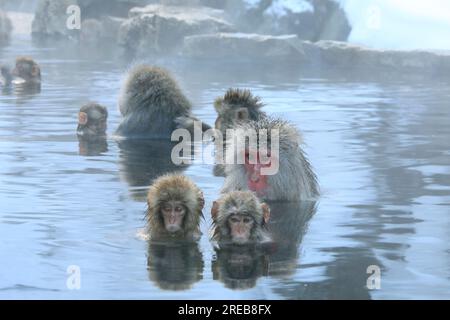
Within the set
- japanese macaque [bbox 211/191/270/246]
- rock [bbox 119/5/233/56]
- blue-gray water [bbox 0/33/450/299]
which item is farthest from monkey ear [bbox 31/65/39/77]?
japanese macaque [bbox 211/191/270/246]

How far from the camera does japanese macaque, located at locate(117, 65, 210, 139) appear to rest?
11812 mm

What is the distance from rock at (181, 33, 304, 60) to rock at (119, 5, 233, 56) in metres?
0.95

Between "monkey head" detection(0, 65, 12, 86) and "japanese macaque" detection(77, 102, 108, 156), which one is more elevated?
"monkey head" detection(0, 65, 12, 86)

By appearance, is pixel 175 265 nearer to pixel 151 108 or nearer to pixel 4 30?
pixel 151 108

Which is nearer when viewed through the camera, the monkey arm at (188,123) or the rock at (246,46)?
the monkey arm at (188,123)

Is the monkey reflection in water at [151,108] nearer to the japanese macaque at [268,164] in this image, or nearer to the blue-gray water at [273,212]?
the blue-gray water at [273,212]

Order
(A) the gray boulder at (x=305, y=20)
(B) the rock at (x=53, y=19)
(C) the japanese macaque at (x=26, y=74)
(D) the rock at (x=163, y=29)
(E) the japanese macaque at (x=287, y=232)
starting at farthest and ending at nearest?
(B) the rock at (x=53, y=19), (A) the gray boulder at (x=305, y=20), (D) the rock at (x=163, y=29), (C) the japanese macaque at (x=26, y=74), (E) the japanese macaque at (x=287, y=232)

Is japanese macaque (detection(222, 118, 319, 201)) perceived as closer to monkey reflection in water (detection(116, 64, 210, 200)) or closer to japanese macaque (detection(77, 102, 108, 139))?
monkey reflection in water (detection(116, 64, 210, 200))

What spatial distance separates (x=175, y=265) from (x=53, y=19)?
2017 cm

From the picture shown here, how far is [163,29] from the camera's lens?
2150cm

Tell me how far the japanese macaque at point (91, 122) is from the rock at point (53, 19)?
14.1 meters

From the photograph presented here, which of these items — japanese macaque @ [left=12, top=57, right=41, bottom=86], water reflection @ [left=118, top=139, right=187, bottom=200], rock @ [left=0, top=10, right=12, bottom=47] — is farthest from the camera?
rock @ [left=0, top=10, right=12, bottom=47]

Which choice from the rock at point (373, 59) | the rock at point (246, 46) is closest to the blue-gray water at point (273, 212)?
the rock at point (373, 59)

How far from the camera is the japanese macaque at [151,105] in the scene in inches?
465
